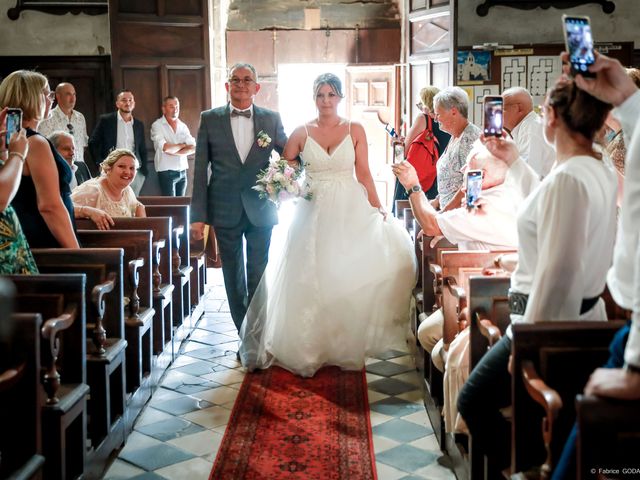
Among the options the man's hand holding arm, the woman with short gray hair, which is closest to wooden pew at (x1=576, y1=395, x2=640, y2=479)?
the man's hand holding arm

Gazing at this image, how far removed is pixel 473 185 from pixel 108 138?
6268mm

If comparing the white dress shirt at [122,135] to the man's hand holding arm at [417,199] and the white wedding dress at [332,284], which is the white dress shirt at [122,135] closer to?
the white wedding dress at [332,284]

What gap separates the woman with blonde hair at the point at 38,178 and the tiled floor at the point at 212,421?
1062 millimetres

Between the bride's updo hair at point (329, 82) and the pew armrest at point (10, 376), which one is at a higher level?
the bride's updo hair at point (329, 82)

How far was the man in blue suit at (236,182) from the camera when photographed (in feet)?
18.6

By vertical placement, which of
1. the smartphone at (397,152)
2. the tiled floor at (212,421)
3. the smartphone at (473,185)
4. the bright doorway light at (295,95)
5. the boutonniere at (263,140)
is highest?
the bright doorway light at (295,95)

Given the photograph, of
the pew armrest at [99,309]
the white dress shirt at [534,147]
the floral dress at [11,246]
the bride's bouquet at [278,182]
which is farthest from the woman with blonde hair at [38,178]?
the white dress shirt at [534,147]

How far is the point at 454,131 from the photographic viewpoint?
5328 mm

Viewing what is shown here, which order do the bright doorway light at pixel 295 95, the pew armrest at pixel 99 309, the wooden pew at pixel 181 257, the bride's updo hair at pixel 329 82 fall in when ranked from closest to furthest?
1. the pew armrest at pixel 99 309
2. the bride's updo hair at pixel 329 82
3. the wooden pew at pixel 181 257
4. the bright doorway light at pixel 295 95

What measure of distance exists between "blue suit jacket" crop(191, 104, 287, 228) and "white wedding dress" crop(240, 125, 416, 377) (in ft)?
0.90

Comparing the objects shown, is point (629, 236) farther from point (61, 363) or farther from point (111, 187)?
point (111, 187)

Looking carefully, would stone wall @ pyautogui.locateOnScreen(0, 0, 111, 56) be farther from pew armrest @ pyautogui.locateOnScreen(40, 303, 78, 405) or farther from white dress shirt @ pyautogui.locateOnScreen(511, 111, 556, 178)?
pew armrest @ pyautogui.locateOnScreen(40, 303, 78, 405)

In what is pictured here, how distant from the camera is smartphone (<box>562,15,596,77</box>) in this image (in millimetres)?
2346

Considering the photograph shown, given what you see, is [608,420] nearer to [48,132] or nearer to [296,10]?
[48,132]
